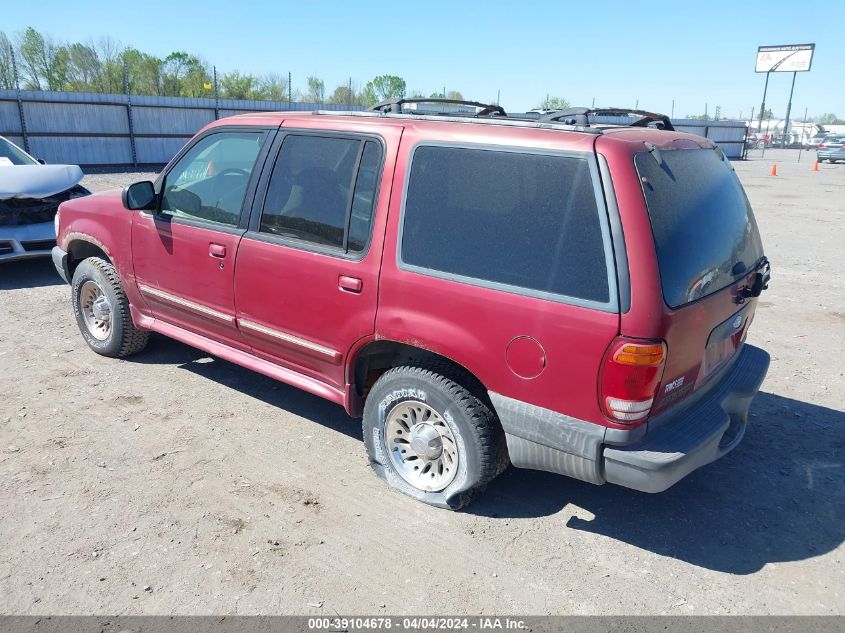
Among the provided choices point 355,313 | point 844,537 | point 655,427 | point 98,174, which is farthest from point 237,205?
point 98,174

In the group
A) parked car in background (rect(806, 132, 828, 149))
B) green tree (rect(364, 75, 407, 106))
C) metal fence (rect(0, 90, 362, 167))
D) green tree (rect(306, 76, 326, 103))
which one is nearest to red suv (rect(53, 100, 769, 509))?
metal fence (rect(0, 90, 362, 167))

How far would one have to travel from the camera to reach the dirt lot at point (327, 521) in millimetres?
2826

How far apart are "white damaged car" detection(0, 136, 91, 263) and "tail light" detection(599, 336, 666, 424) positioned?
7018mm

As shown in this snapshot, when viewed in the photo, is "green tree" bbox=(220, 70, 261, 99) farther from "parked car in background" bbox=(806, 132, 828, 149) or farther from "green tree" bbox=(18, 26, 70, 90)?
"parked car in background" bbox=(806, 132, 828, 149)

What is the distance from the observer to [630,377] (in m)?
2.64

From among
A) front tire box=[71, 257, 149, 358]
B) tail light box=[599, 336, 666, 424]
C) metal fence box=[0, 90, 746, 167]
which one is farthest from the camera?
metal fence box=[0, 90, 746, 167]

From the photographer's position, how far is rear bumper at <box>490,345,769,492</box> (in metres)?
2.74

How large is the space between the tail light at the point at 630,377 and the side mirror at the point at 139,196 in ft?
11.1

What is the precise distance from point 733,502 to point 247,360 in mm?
3074

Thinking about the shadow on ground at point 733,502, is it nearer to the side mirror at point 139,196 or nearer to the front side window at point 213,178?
the front side window at point 213,178

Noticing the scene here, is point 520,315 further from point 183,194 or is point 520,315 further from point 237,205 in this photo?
point 183,194

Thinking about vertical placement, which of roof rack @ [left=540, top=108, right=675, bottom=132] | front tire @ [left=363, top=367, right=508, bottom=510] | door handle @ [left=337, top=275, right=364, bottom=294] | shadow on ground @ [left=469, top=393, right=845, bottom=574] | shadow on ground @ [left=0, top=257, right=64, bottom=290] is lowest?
shadow on ground @ [left=469, top=393, right=845, bottom=574]

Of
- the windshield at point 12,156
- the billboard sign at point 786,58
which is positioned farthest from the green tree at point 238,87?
the billboard sign at point 786,58

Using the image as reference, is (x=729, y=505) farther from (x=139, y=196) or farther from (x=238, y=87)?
(x=238, y=87)
